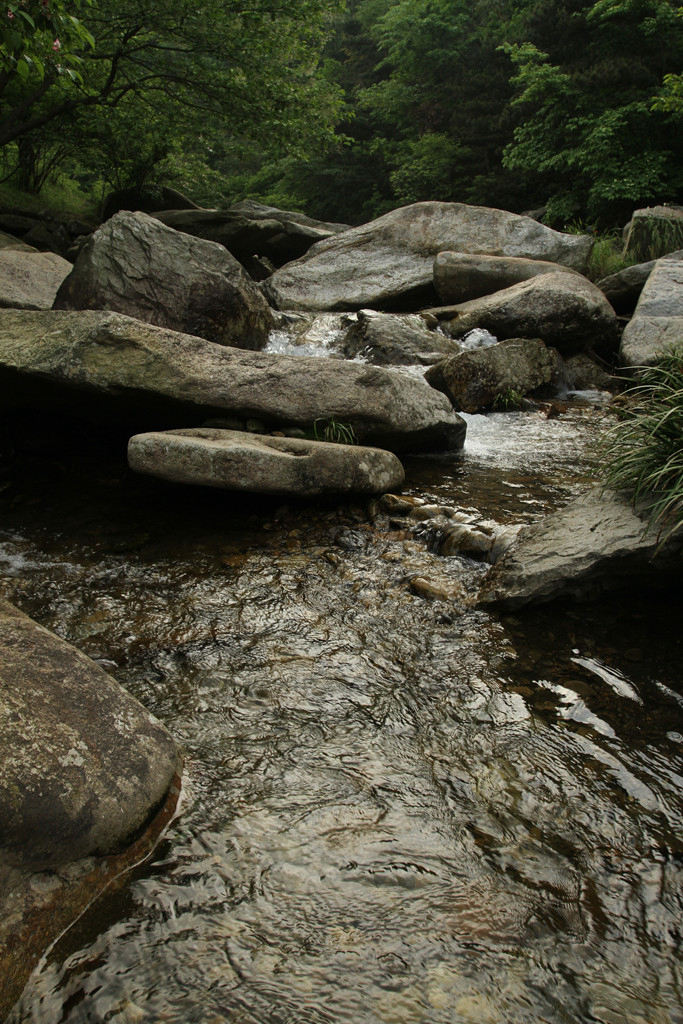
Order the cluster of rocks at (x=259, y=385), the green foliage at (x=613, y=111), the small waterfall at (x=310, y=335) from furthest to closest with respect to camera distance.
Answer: the green foliage at (x=613, y=111) → the small waterfall at (x=310, y=335) → the cluster of rocks at (x=259, y=385)

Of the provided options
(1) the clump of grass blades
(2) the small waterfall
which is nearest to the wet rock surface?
(2) the small waterfall

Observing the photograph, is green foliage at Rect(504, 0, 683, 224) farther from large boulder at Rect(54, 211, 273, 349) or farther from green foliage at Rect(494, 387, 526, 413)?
large boulder at Rect(54, 211, 273, 349)

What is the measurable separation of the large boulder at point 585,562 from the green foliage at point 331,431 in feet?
6.83

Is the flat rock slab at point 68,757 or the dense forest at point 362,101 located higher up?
the dense forest at point 362,101

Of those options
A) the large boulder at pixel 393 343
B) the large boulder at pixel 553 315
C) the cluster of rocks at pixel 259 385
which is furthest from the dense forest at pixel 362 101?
the large boulder at pixel 553 315

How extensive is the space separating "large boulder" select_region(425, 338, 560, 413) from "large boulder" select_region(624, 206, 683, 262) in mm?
6782

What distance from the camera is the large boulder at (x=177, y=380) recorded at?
4855 millimetres

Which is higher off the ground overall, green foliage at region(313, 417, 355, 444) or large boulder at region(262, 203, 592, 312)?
large boulder at region(262, 203, 592, 312)

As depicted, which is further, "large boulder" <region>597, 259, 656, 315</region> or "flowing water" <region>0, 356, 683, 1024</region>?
"large boulder" <region>597, 259, 656, 315</region>

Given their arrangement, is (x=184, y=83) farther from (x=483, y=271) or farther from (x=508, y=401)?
(x=508, y=401)

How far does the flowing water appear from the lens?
165 cm

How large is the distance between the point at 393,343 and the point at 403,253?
5.08 m

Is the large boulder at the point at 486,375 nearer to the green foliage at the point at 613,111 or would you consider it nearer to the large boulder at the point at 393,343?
the large boulder at the point at 393,343

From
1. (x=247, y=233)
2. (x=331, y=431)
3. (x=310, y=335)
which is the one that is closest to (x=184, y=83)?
(x=247, y=233)
